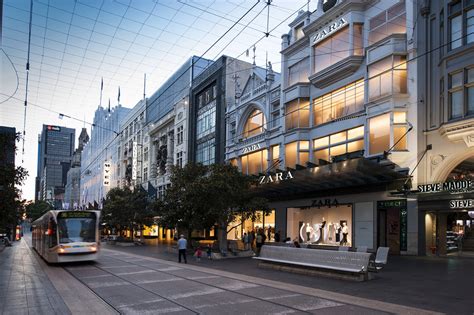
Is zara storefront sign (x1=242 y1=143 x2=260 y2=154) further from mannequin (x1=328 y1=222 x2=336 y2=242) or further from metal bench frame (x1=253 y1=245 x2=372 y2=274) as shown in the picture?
metal bench frame (x1=253 y1=245 x2=372 y2=274)

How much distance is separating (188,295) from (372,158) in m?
18.0

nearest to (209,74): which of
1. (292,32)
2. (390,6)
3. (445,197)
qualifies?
(292,32)

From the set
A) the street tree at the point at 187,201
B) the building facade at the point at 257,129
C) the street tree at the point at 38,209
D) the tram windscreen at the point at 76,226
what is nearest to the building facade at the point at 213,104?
the building facade at the point at 257,129

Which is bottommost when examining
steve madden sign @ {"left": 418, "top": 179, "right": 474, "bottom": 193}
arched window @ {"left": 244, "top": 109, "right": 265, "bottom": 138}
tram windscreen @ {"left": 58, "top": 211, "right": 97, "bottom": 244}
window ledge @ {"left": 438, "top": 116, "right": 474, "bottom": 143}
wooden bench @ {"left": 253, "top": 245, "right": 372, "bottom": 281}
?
wooden bench @ {"left": 253, "top": 245, "right": 372, "bottom": 281}

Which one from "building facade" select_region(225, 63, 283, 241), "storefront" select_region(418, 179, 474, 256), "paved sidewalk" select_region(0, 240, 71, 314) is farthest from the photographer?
"building facade" select_region(225, 63, 283, 241)

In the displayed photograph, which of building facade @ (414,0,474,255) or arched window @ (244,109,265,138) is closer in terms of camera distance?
building facade @ (414,0,474,255)

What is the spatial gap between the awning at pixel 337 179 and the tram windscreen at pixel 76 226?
12831mm

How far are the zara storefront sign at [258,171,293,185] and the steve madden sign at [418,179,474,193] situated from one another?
889 cm

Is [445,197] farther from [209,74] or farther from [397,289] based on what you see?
[209,74]

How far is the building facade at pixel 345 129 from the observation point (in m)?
26.0

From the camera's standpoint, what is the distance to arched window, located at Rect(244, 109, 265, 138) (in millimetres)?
40438

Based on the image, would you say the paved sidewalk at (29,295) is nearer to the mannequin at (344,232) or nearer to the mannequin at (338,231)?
the mannequin at (344,232)

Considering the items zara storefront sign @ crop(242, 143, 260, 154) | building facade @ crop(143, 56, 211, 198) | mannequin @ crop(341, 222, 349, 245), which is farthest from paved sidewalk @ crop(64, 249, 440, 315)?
building facade @ crop(143, 56, 211, 198)

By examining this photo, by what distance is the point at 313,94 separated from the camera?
33.9 metres
